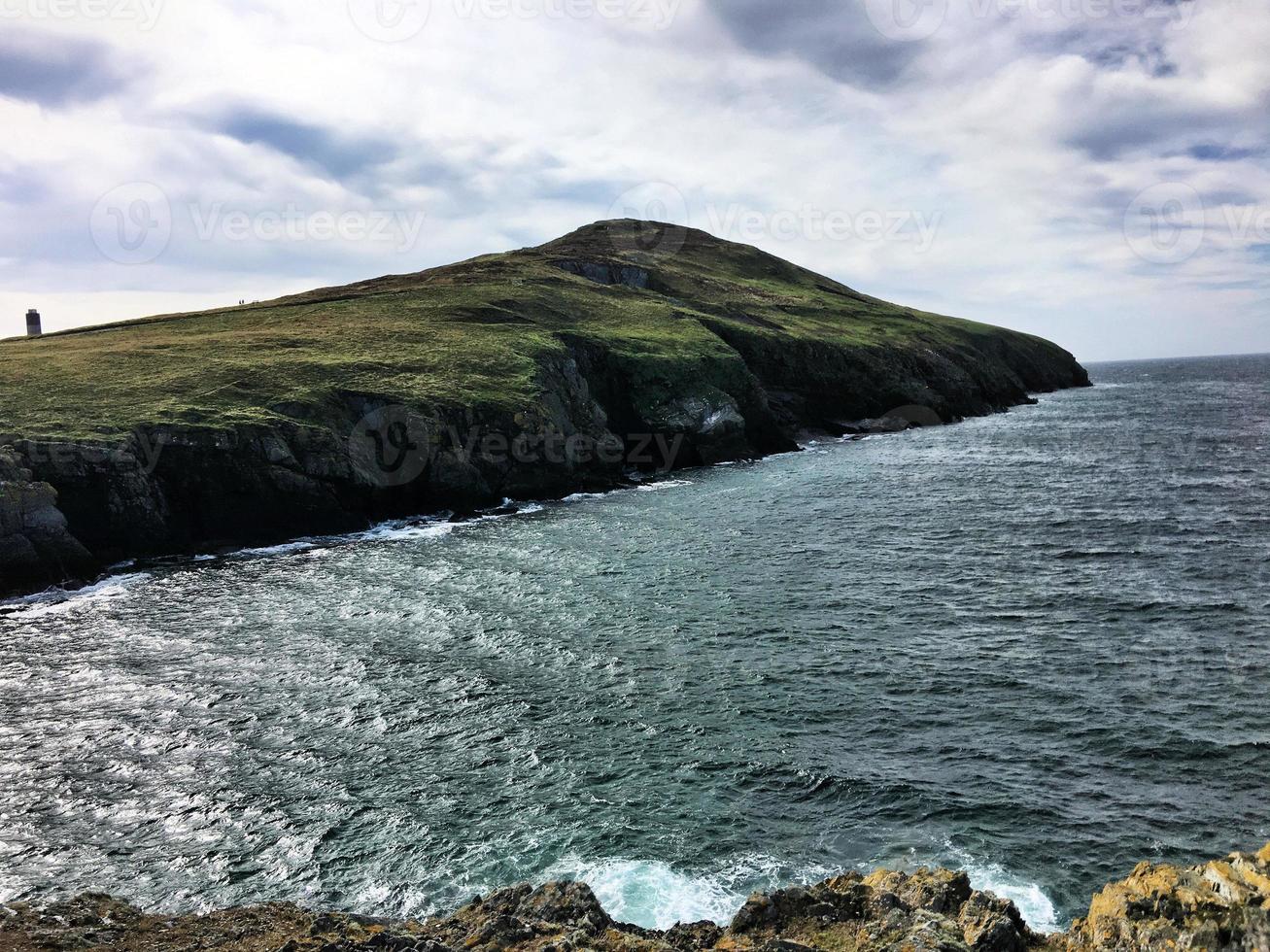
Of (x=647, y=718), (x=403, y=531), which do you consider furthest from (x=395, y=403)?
(x=647, y=718)

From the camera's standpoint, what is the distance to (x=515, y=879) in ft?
64.5

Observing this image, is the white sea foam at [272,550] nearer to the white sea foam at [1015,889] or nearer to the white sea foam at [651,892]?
the white sea foam at [651,892]

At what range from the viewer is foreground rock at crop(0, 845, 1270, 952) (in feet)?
41.3

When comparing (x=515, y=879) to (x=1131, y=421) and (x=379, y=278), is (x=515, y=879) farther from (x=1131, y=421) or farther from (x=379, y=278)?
(x=379, y=278)

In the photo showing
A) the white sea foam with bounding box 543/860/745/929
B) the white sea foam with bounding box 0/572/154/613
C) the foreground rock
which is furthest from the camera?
the white sea foam with bounding box 0/572/154/613

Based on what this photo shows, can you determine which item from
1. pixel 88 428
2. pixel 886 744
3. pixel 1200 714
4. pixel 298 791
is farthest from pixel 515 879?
pixel 88 428

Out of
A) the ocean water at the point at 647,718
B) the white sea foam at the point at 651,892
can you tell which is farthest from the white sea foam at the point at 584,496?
the white sea foam at the point at 651,892

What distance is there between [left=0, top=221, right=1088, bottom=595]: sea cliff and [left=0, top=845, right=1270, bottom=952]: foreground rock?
134ft

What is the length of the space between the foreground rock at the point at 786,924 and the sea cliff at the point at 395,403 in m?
40.8

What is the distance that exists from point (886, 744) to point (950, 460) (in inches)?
2833

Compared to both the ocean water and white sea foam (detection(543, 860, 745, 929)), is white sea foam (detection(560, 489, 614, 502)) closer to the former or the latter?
the ocean water

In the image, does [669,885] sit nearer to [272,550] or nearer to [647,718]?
[647,718]

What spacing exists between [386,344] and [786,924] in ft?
288

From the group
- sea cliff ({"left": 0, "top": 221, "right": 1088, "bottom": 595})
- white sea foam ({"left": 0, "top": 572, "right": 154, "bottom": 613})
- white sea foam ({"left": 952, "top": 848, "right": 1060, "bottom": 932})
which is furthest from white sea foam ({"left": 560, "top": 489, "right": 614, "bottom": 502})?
white sea foam ({"left": 952, "top": 848, "right": 1060, "bottom": 932})
